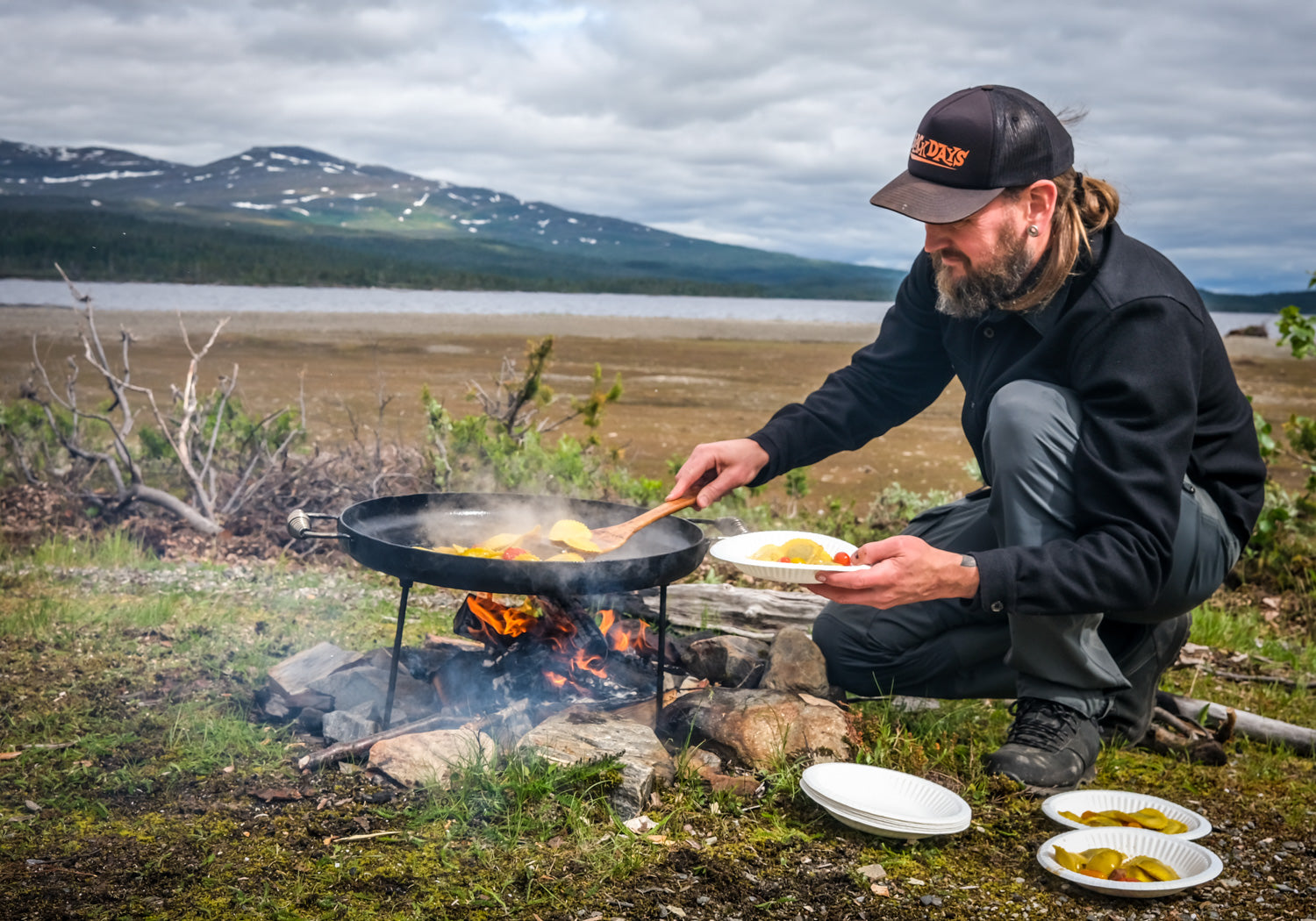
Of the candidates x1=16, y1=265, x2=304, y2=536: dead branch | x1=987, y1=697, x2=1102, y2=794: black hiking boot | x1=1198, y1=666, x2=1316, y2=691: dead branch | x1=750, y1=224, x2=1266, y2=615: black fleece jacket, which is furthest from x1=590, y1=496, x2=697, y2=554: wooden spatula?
x1=16, y1=265, x2=304, y2=536: dead branch

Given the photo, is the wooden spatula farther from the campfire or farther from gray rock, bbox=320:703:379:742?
gray rock, bbox=320:703:379:742

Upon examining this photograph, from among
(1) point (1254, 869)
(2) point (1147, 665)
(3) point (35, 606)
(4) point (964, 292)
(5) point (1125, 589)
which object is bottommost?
(3) point (35, 606)

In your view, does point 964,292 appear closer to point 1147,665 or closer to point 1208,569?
point 1208,569

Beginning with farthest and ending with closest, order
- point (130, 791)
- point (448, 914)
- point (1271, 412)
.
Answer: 1. point (1271, 412)
2. point (130, 791)
3. point (448, 914)

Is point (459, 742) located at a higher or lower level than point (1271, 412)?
lower

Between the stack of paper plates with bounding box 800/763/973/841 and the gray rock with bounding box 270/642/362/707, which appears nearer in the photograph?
the stack of paper plates with bounding box 800/763/973/841

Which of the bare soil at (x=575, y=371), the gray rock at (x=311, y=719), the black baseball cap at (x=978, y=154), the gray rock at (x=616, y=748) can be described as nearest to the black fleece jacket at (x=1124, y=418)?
the black baseball cap at (x=978, y=154)

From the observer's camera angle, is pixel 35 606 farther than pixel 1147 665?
Yes

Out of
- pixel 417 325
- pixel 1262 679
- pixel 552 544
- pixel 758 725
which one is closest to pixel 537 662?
pixel 552 544

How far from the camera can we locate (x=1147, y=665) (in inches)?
129

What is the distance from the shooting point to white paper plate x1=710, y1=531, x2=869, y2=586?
269 centimetres

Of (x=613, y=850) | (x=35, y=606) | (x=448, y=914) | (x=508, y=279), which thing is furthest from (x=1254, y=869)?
(x=508, y=279)

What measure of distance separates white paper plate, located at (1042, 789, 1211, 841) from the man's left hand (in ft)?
2.38

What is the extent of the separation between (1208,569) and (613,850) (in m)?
1.90
